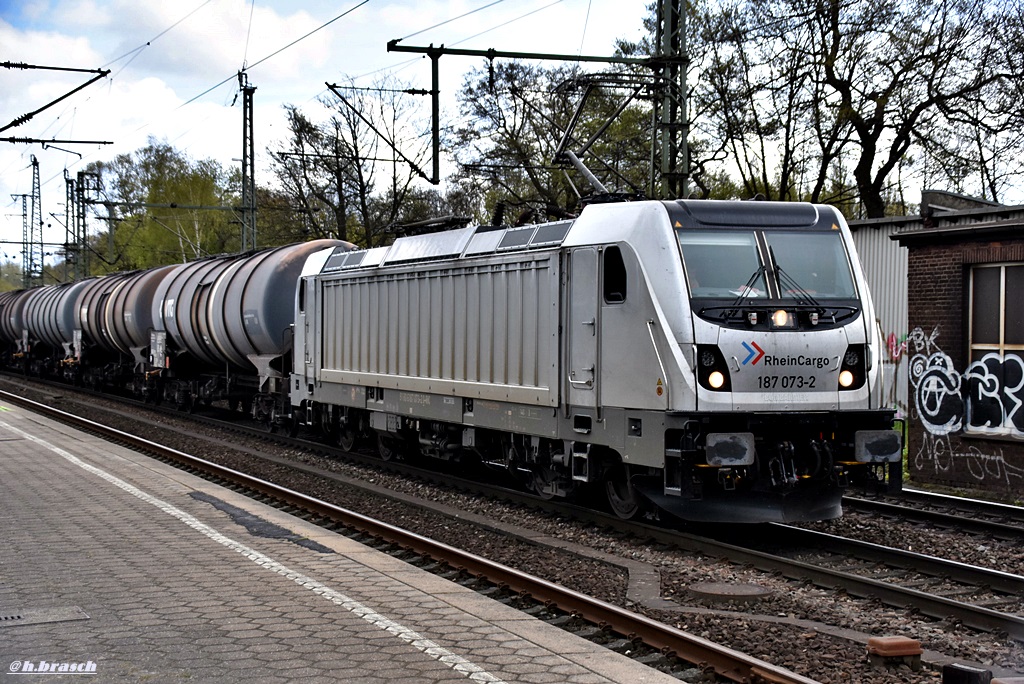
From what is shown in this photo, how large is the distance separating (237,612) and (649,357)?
458 cm

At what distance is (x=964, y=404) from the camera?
15086 mm

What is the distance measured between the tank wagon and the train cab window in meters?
0.02

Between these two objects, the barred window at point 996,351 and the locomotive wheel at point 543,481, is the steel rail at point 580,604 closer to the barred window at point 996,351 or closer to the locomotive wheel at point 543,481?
the locomotive wheel at point 543,481

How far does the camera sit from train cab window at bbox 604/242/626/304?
1080 centimetres

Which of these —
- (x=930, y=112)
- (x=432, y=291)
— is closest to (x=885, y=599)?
(x=432, y=291)

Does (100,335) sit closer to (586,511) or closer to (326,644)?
(586,511)

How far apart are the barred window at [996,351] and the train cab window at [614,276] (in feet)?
20.8

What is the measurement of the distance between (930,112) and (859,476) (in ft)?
74.4

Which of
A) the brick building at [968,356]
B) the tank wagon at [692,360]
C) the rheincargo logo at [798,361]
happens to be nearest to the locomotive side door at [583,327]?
the tank wagon at [692,360]

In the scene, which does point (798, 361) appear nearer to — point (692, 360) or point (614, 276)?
point (692, 360)

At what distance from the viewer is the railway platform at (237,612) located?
6074 millimetres

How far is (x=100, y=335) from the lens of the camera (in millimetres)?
31562

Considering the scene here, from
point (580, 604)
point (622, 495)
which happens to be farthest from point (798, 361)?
point (580, 604)

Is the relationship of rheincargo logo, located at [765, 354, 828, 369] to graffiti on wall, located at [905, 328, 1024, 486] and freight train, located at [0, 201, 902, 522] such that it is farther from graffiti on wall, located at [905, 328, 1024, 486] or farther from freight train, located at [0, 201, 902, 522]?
graffiti on wall, located at [905, 328, 1024, 486]
